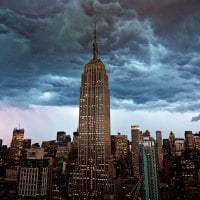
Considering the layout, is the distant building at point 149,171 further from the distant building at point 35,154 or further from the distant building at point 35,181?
the distant building at point 35,154

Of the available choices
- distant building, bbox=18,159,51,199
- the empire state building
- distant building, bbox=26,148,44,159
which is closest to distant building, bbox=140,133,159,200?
the empire state building

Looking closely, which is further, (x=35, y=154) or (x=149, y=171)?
(x=35, y=154)

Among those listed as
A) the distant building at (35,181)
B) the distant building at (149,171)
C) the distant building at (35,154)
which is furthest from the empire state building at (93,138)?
the distant building at (35,154)

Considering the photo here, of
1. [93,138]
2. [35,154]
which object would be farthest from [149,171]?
[35,154]

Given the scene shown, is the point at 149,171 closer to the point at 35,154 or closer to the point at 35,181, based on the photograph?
the point at 35,181

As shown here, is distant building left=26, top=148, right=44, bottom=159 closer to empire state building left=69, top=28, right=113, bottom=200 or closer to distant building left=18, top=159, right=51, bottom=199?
distant building left=18, top=159, right=51, bottom=199

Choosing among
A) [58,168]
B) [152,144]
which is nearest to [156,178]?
Result: [152,144]

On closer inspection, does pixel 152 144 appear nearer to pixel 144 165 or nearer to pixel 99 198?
pixel 144 165
